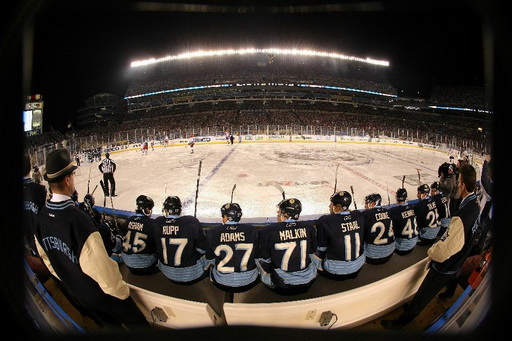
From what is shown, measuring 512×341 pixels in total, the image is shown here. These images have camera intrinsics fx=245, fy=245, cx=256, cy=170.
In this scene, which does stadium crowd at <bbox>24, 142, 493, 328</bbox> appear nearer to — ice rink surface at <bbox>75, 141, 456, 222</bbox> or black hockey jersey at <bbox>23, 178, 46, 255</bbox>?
black hockey jersey at <bbox>23, 178, 46, 255</bbox>

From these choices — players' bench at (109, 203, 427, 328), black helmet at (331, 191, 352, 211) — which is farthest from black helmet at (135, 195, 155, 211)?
black helmet at (331, 191, 352, 211)

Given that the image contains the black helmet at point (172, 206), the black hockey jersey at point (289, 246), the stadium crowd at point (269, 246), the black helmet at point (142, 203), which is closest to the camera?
the stadium crowd at point (269, 246)

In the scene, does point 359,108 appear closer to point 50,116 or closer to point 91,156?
point 91,156

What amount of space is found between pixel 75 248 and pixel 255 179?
699 cm

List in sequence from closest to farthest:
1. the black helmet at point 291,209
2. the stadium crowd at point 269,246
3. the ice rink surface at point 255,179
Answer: the stadium crowd at point 269,246
the black helmet at point 291,209
the ice rink surface at point 255,179

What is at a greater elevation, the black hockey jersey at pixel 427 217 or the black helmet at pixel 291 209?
the black helmet at pixel 291 209

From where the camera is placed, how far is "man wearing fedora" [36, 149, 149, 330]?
1608mm

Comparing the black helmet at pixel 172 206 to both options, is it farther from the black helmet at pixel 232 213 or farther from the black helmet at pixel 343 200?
the black helmet at pixel 343 200

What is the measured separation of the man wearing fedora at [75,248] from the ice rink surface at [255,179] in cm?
251

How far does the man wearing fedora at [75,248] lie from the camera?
1608 millimetres

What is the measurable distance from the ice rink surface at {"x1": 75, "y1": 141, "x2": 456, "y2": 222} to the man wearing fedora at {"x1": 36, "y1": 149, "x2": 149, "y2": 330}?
2509 millimetres

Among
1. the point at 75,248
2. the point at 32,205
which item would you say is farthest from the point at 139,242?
the point at 32,205

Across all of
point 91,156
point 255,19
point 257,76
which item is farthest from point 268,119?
point 255,19

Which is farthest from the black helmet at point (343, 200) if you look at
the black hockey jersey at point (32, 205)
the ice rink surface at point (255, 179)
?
the black hockey jersey at point (32, 205)
